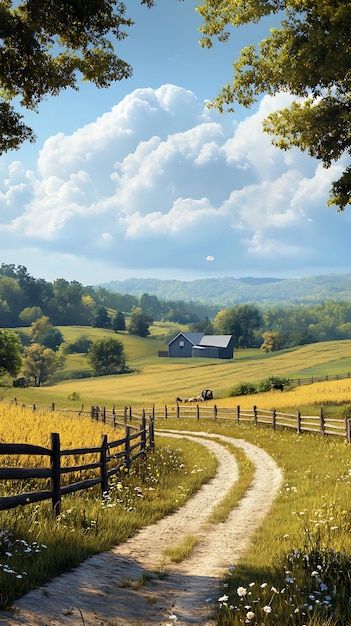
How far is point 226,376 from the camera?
10438cm

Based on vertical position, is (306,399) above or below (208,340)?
below

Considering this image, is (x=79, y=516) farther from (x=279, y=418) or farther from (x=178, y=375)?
(x=178, y=375)

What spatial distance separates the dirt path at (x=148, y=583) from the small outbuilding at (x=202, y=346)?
Answer: 123 meters

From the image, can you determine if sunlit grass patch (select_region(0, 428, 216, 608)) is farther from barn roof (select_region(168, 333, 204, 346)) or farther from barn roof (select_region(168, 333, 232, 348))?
barn roof (select_region(168, 333, 204, 346))

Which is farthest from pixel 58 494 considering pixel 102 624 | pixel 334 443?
pixel 334 443

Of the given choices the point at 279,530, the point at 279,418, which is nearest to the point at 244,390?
the point at 279,418

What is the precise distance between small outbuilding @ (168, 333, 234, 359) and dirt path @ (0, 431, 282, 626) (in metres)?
123

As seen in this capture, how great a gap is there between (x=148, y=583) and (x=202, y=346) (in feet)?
428

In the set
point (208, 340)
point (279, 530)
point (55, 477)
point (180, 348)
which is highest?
point (208, 340)

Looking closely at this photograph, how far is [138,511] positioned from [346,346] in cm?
13561

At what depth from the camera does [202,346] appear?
137375 mm

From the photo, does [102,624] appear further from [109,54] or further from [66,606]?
[109,54]

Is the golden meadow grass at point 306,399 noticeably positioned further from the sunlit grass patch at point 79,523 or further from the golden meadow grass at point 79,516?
the sunlit grass patch at point 79,523

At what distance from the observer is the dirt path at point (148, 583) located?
5.77 m
